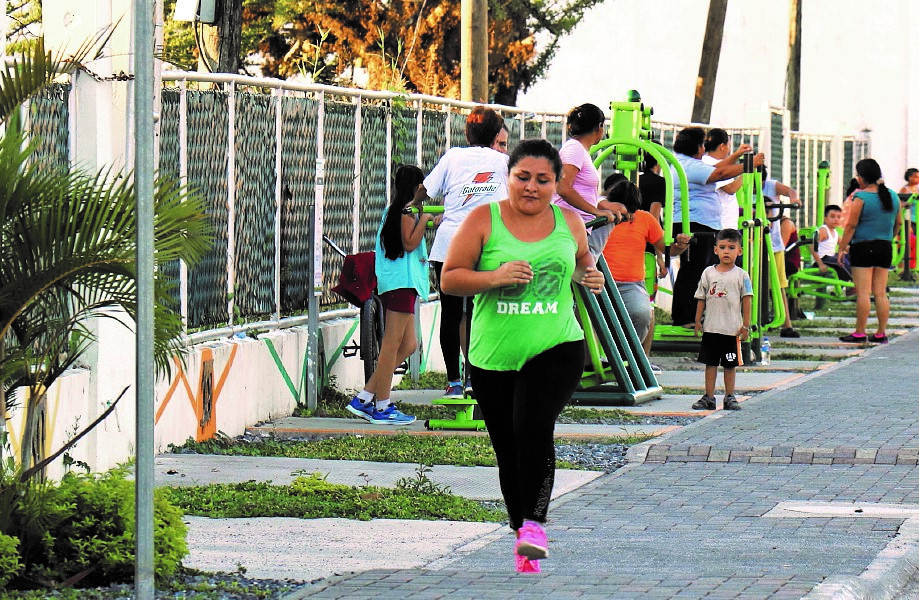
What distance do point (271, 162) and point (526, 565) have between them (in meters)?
5.56

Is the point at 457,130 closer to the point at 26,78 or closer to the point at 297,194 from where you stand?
the point at 297,194

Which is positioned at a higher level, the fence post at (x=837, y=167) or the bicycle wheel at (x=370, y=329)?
A: the fence post at (x=837, y=167)

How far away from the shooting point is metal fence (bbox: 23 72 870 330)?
10.0m

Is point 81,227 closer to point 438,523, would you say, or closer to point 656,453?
point 438,523

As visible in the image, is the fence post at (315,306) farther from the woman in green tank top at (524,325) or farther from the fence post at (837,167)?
the fence post at (837,167)

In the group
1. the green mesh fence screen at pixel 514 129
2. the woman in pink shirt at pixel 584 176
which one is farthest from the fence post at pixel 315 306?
the green mesh fence screen at pixel 514 129

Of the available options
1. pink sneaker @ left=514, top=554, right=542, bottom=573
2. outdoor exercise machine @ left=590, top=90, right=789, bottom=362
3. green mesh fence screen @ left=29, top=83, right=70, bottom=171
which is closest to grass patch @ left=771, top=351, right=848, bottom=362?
outdoor exercise machine @ left=590, top=90, right=789, bottom=362

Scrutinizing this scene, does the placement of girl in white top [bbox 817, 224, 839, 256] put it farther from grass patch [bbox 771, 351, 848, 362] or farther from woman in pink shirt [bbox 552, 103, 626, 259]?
woman in pink shirt [bbox 552, 103, 626, 259]

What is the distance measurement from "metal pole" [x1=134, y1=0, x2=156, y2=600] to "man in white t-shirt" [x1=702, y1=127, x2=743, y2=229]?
34.7 feet

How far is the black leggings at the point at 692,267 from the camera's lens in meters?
14.8

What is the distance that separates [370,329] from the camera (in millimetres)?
11547

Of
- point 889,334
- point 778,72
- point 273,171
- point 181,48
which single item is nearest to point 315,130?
point 273,171

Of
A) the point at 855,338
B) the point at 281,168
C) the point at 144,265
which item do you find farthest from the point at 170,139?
the point at 855,338

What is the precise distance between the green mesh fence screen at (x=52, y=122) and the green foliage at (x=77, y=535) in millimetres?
2422
